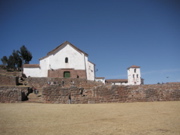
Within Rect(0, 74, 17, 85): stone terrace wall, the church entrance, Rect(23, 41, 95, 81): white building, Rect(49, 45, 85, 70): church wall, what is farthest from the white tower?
Rect(0, 74, 17, 85): stone terrace wall

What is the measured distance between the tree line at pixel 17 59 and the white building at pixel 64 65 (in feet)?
81.6

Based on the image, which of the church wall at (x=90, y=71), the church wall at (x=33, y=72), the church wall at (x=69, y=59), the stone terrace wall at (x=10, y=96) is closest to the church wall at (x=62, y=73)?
the church wall at (x=69, y=59)

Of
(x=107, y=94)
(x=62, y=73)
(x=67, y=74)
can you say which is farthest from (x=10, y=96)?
(x=67, y=74)

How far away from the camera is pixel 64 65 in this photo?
33562mm

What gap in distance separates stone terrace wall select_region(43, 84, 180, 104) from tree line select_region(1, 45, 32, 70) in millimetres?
48186

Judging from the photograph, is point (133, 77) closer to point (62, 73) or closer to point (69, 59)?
point (69, 59)

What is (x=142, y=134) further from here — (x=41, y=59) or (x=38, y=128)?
(x=41, y=59)

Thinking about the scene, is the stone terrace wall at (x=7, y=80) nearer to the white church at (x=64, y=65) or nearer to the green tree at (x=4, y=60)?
the white church at (x=64, y=65)

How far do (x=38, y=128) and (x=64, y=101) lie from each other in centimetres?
656

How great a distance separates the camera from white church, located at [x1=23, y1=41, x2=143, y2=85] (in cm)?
3297

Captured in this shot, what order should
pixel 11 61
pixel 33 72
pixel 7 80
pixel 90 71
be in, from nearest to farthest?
pixel 7 80
pixel 33 72
pixel 90 71
pixel 11 61

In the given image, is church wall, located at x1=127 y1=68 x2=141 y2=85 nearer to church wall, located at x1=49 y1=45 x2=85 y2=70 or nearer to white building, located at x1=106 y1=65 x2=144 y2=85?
white building, located at x1=106 y1=65 x2=144 y2=85

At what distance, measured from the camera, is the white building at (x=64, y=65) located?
33.0 m

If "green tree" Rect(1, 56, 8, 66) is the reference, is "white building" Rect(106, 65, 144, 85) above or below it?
below
